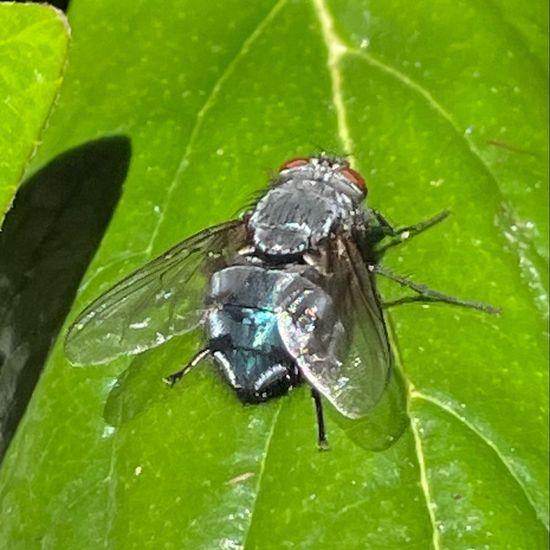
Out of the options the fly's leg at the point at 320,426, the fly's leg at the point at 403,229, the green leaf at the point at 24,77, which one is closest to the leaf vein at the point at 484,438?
the fly's leg at the point at 320,426

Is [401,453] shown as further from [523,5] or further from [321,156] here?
[523,5]

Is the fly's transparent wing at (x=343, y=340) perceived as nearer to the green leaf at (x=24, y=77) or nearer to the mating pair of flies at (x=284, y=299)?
the mating pair of flies at (x=284, y=299)

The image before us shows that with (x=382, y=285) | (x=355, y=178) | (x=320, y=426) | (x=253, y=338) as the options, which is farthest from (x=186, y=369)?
(x=355, y=178)

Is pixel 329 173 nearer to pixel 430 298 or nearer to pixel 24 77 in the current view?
pixel 430 298

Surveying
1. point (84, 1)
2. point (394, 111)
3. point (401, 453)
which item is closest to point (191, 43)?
point (84, 1)

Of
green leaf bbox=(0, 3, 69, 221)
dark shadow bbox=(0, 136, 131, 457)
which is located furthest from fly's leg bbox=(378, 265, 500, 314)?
green leaf bbox=(0, 3, 69, 221)
